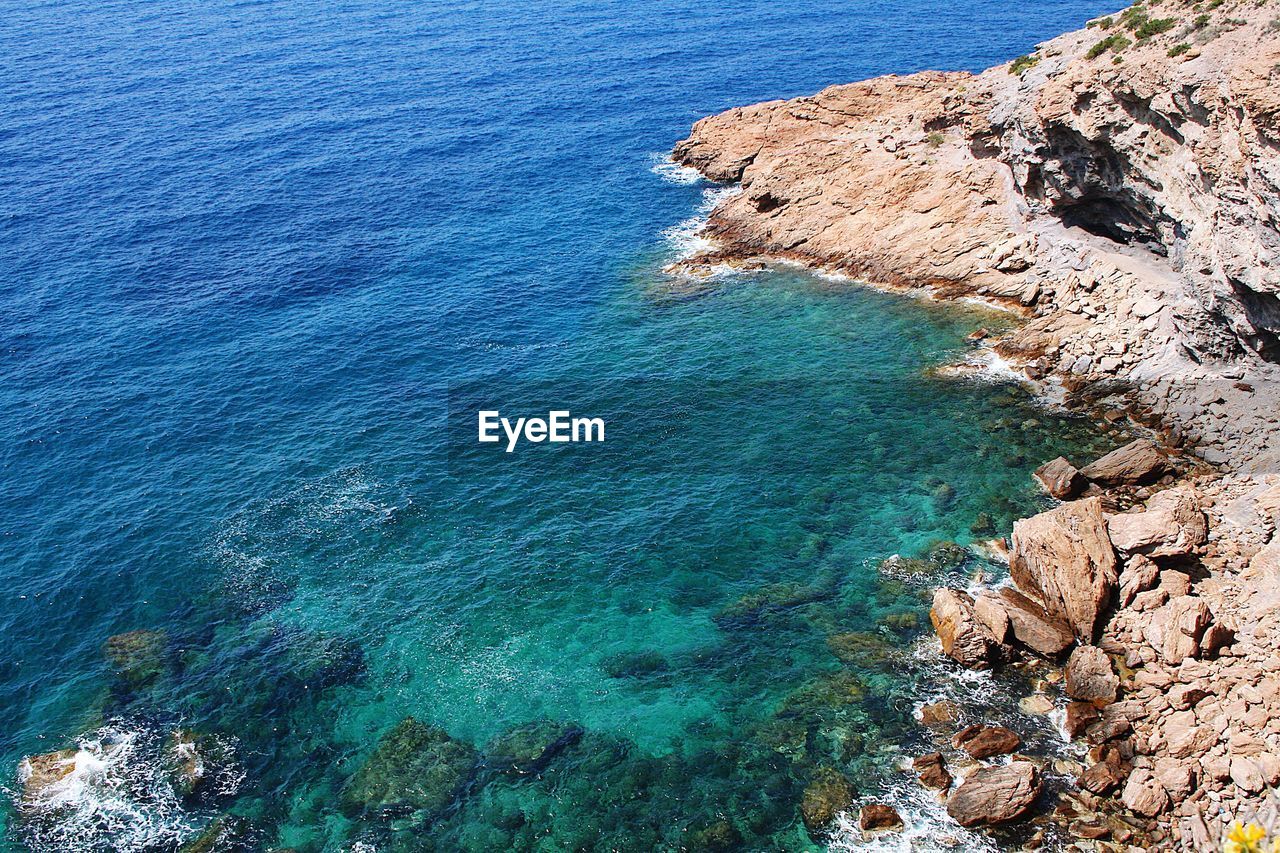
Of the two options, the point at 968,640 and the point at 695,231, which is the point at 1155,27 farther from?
the point at 968,640

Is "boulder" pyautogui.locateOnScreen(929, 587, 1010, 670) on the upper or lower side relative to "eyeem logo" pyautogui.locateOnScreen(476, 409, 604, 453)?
lower

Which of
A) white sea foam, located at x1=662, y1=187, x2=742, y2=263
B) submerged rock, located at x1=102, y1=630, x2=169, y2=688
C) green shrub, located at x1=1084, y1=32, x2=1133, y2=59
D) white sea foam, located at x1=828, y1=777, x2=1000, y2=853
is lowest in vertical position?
white sea foam, located at x1=828, y1=777, x2=1000, y2=853

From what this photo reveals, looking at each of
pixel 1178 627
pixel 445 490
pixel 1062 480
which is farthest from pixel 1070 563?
pixel 445 490

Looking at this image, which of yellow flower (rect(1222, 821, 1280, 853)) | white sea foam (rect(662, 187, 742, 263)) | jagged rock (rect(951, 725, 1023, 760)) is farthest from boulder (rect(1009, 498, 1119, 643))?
white sea foam (rect(662, 187, 742, 263))

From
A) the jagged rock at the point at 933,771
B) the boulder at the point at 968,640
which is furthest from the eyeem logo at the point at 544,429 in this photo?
the jagged rock at the point at 933,771

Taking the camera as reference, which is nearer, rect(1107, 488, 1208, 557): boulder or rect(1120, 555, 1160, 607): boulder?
rect(1120, 555, 1160, 607): boulder

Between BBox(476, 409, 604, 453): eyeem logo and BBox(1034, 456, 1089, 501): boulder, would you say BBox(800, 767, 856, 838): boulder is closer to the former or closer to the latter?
BBox(1034, 456, 1089, 501): boulder

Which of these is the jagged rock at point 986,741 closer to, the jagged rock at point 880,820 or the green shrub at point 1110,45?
the jagged rock at point 880,820
